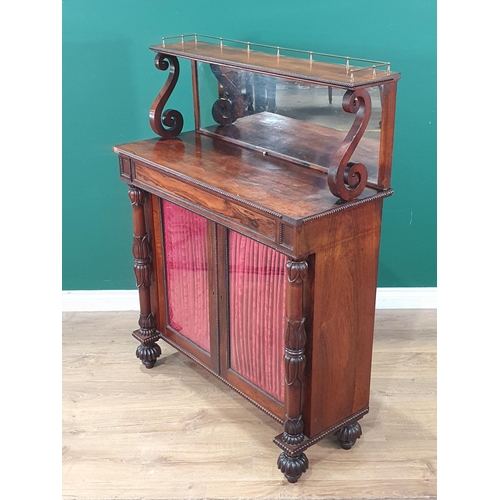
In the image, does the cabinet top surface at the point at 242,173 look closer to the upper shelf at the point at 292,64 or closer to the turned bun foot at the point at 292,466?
the upper shelf at the point at 292,64

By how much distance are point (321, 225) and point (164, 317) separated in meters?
1.22

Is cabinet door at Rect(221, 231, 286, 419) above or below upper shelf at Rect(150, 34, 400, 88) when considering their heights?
below

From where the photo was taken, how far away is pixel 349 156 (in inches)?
88.1

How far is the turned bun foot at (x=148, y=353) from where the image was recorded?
328cm

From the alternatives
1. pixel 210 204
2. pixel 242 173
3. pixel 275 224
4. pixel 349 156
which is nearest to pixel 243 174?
pixel 242 173

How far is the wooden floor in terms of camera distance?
101 inches

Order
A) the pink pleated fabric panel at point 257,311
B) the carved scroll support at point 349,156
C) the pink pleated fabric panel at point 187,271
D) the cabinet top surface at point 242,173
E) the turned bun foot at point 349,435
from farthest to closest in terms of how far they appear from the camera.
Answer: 1. the pink pleated fabric panel at point 187,271
2. the turned bun foot at point 349,435
3. the pink pleated fabric panel at point 257,311
4. the cabinet top surface at point 242,173
5. the carved scroll support at point 349,156

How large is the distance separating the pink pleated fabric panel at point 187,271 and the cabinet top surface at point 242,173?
0.69 feet

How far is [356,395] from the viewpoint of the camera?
268cm

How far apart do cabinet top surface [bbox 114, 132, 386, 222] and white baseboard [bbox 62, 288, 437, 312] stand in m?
1.11

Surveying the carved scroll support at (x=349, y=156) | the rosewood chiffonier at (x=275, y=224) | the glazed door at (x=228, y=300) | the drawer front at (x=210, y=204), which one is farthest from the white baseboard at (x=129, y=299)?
the carved scroll support at (x=349, y=156)

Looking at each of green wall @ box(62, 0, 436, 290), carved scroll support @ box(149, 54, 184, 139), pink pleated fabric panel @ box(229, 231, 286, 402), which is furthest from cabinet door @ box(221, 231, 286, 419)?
green wall @ box(62, 0, 436, 290)

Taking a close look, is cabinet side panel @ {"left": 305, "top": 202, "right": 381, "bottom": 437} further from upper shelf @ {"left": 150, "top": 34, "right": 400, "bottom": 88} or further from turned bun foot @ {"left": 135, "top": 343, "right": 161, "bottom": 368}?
turned bun foot @ {"left": 135, "top": 343, "right": 161, "bottom": 368}
